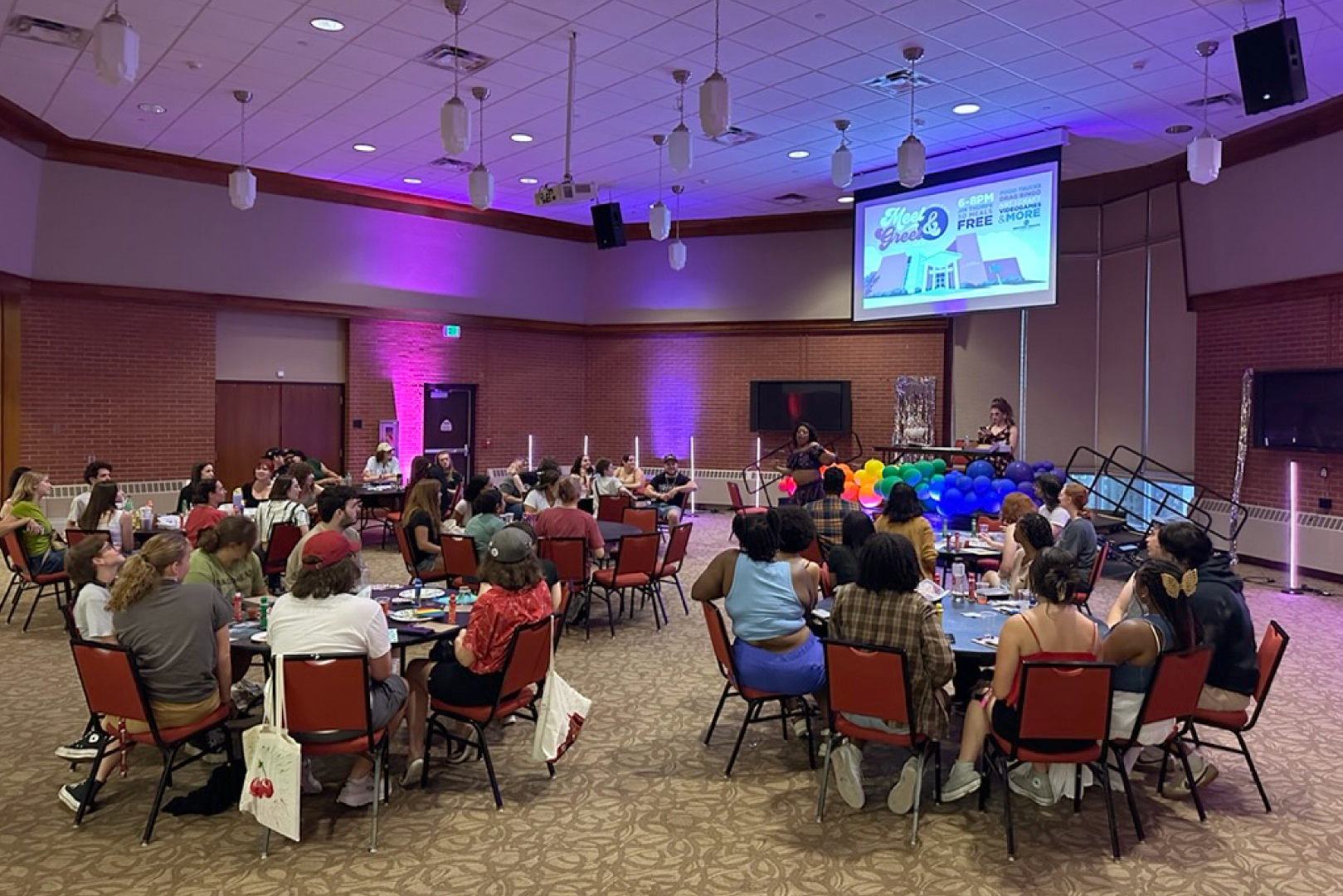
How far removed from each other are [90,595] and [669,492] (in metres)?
7.91

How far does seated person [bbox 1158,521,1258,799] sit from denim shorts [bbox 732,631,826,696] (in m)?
1.72

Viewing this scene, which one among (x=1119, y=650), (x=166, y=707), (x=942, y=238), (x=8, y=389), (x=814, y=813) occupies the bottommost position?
(x=814, y=813)

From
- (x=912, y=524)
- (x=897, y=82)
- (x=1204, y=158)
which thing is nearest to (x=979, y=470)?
(x=1204, y=158)

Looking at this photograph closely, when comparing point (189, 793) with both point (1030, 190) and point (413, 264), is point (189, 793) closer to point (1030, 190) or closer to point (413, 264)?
point (1030, 190)

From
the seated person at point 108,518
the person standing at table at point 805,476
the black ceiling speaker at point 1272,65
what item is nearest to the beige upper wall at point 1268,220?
the black ceiling speaker at point 1272,65

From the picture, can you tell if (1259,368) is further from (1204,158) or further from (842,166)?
(842,166)

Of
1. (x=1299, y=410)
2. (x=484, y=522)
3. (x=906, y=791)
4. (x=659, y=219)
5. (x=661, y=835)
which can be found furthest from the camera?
(x=659, y=219)

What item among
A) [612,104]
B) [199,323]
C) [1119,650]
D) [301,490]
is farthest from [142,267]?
[1119,650]

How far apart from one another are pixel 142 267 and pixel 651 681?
31.3ft

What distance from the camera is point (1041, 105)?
32.5ft

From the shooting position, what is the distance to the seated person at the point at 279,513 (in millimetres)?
7699

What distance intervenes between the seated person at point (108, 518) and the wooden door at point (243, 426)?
5600 millimetres

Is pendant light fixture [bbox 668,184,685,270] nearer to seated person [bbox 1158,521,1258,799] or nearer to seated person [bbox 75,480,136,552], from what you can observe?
seated person [bbox 75,480,136,552]

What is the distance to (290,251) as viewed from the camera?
526 inches
